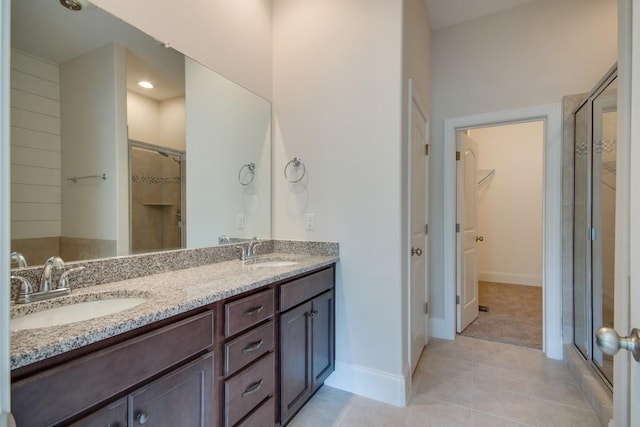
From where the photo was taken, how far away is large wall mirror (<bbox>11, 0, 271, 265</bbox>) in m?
1.12

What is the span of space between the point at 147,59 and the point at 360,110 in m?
1.26

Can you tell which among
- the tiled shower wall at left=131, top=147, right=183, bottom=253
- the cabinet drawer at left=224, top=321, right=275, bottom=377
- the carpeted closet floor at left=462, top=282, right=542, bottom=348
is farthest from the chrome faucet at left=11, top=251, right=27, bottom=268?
the carpeted closet floor at left=462, top=282, right=542, bottom=348

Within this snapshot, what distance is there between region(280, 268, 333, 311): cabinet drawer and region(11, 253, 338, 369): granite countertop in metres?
0.06

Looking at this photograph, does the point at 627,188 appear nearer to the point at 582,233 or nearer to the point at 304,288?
the point at 304,288

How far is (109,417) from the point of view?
2.66 feet

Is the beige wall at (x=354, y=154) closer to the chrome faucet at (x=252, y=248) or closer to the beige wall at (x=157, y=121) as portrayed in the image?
the chrome faucet at (x=252, y=248)

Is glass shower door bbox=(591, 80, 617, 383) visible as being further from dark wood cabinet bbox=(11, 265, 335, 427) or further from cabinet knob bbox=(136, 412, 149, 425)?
cabinet knob bbox=(136, 412, 149, 425)

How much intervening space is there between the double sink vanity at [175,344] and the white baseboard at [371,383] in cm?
12

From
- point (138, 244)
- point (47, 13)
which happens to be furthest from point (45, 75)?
point (138, 244)

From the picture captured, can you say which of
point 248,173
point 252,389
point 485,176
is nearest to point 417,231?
point 248,173

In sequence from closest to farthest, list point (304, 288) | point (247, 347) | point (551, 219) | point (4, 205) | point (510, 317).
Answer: point (4, 205)
point (247, 347)
point (304, 288)
point (551, 219)
point (510, 317)

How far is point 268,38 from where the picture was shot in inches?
91.1

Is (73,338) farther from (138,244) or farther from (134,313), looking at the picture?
(138,244)

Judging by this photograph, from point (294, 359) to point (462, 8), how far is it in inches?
127
